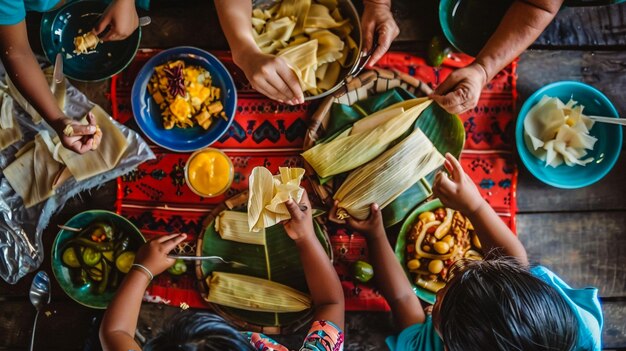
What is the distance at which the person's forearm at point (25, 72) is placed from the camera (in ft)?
6.58

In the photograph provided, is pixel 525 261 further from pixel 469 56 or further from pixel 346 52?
pixel 346 52

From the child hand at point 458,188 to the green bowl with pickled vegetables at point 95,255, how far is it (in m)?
1.43

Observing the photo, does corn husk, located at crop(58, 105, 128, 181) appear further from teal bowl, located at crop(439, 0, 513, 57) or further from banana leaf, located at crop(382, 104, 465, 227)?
teal bowl, located at crop(439, 0, 513, 57)

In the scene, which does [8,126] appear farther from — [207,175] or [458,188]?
[458,188]

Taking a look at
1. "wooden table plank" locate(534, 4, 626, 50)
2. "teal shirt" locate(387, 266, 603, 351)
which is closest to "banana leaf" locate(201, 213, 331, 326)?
"teal shirt" locate(387, 266, 603, 351)

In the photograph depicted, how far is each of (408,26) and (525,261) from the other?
4.15 feet

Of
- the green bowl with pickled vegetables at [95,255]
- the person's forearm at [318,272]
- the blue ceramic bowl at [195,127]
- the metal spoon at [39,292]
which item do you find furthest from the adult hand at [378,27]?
the metal spoon at [39,292]

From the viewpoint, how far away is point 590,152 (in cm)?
230

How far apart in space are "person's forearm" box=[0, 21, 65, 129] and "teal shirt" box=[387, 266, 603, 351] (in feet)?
5.98

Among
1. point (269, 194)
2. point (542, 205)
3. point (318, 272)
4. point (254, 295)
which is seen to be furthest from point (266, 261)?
point (542, 205)

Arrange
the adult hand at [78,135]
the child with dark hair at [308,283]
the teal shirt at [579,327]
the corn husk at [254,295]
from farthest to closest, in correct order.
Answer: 1. the corn husk at [254,295]
2. the adult hand at [78,135]
3. the child with dark hair at [308,283]
4. the teal shirt at [579,327]

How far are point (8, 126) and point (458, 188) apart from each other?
7.11ft

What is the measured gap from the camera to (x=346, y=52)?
2.21 meters

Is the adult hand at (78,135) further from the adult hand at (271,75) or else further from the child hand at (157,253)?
the adult hand at (271,75)
